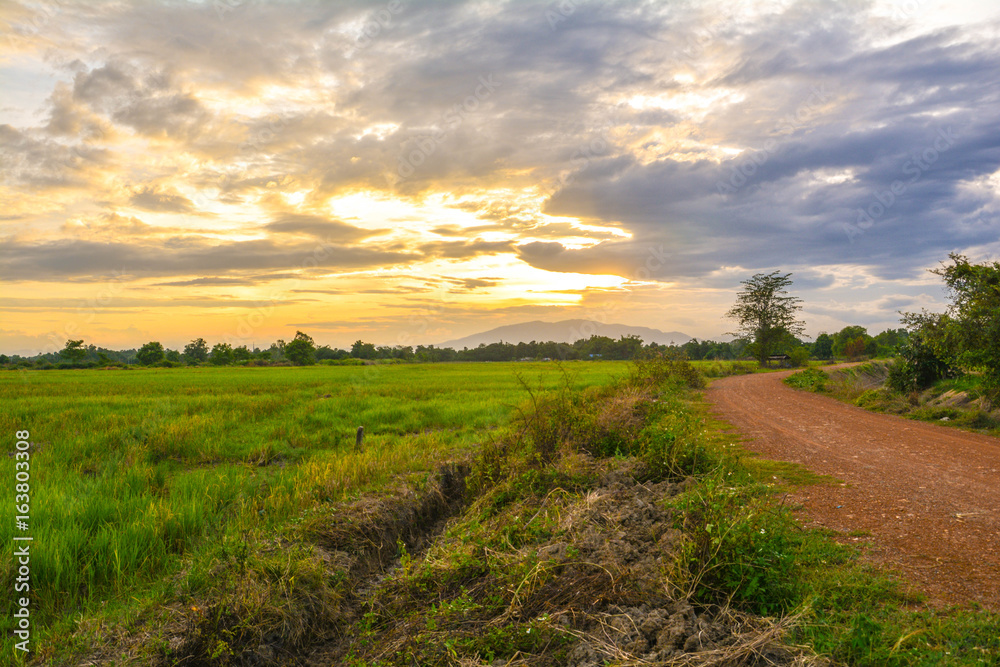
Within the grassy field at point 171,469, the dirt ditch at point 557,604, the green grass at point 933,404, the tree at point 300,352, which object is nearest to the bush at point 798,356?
the green grass at point 933,404

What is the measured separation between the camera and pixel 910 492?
21.0ft

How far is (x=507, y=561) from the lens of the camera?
4.60m

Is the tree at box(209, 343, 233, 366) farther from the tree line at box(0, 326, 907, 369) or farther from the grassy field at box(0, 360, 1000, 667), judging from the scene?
the grassy field at box(0, 360, 1000, 667)

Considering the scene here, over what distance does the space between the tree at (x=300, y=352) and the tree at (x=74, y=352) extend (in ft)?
90.1

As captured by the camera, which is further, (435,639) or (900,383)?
(900,383)

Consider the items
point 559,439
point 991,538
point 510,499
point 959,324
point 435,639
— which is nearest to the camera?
point 435,639

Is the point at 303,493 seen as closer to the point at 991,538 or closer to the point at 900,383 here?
the point at 991,538

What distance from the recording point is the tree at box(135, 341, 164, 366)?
3243 inches

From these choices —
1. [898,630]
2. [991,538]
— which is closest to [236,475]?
[898,630]

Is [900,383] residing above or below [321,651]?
above

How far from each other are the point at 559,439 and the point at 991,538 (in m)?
5.24

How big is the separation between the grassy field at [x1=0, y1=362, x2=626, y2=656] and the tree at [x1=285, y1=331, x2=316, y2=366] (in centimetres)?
6741

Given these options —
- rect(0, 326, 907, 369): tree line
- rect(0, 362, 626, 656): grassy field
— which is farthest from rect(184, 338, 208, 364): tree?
rect(0, 362, 626, 656): grassy field

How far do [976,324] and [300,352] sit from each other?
287ft
